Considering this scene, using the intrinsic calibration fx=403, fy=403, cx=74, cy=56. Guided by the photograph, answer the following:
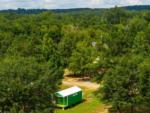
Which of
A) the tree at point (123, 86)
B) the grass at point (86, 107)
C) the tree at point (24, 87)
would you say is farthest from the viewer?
the grass at point (86, 107)

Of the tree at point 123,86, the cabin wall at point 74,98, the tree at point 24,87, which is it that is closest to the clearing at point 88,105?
the cabin wall at point 74,98

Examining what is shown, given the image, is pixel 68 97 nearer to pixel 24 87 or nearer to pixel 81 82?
pixel 24 87

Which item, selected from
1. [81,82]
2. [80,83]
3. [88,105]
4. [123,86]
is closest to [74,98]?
[88,105]

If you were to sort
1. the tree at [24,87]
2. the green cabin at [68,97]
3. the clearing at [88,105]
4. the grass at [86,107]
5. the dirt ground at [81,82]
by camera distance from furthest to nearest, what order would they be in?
the dirt ground at [81,82]
the green cabin at [68,97]
the grass at [86,107]
the clearing at [88,105]
the tree at [24,87]

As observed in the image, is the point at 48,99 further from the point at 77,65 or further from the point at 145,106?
the point at 77,65

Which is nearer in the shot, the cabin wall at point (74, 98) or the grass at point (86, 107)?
the grass at point (86, 107)

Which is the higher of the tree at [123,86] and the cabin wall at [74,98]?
the tree at [123,86]

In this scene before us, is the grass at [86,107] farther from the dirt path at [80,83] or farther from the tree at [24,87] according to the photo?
the tree at [24,87]

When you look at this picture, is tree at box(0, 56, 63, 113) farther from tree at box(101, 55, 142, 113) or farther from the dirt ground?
the dirt ground
